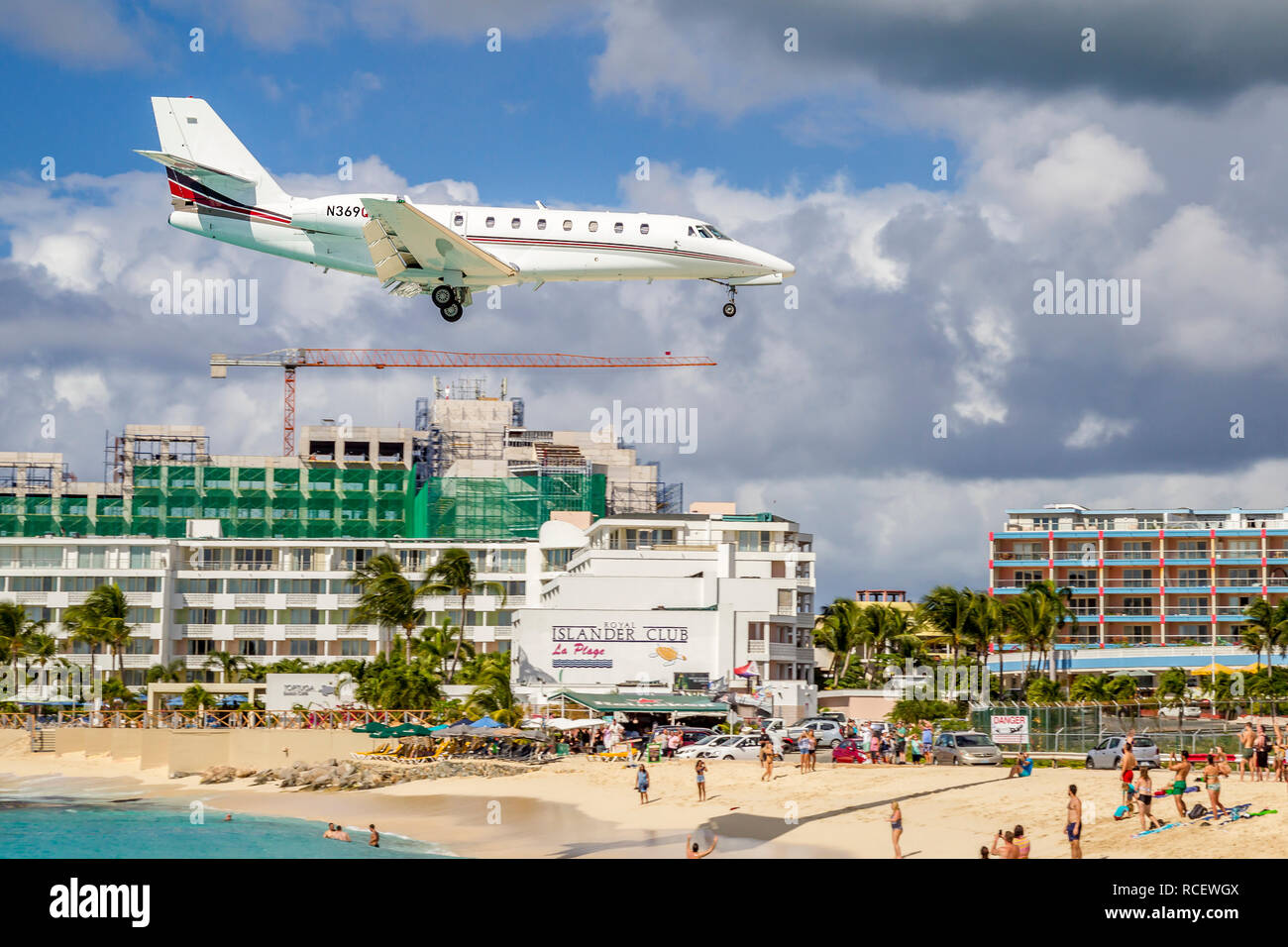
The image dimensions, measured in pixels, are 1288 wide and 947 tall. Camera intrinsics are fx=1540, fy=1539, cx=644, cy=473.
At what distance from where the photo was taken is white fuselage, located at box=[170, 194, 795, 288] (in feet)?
164

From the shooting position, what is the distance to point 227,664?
108500mm

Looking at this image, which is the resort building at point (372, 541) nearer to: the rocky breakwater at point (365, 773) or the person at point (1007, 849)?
the rocky breakwater at point (365, 773)

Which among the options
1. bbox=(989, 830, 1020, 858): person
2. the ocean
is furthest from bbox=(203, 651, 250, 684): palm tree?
bbox=(989, 830, 1020, 858): person

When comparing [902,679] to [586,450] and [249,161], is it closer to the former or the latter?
[249,161]

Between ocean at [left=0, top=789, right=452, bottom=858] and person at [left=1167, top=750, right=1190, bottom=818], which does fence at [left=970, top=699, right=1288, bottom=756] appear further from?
ocean at [left=0, top=789, right=452, bottom=858]

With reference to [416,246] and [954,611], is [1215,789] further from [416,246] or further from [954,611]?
[954,611]

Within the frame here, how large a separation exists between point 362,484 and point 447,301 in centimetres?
10297

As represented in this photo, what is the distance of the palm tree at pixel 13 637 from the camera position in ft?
339

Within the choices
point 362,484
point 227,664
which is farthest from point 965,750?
point 362,484

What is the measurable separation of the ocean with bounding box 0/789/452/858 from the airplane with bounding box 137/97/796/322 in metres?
17.9

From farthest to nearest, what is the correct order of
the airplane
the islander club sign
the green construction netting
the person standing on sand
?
the green construction netting, the islander club sign, the person standing on sand, the airplane

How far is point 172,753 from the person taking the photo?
7544 cm

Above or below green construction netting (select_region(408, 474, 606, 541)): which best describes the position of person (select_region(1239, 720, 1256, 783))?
below
